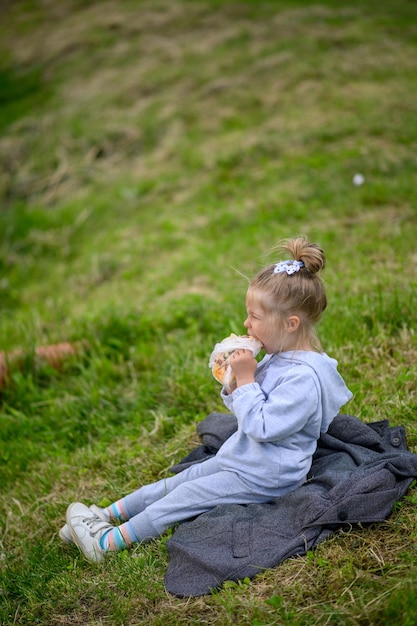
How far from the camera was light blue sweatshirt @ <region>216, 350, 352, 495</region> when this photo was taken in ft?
9.36

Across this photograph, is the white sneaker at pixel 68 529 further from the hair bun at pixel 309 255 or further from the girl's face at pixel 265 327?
the hair bun at pixel 309 255

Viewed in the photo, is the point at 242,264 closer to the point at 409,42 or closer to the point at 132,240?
the point at 132,240

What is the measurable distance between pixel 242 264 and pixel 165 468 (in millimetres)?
2713

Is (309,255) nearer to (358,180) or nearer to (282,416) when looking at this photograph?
(282,416)

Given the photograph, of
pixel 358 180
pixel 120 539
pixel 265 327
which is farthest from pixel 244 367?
pixel 358 180

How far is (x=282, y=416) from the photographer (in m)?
2.85

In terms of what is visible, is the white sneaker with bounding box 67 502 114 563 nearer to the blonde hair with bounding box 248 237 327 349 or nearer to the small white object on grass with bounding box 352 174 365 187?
the blonde hair with bounding box 248 237 327 349

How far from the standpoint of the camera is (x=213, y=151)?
896 cm

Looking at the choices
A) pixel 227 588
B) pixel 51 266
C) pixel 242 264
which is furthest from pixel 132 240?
pixel 227 588

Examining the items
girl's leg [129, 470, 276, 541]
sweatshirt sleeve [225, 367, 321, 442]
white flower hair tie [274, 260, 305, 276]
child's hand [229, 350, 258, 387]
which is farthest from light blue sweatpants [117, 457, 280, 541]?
white flower hair tie [274, 260, 305, 276]

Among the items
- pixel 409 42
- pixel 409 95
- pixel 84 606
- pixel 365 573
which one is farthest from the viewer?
pixel 409 42

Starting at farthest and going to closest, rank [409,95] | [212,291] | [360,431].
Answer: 1. [409,95]
2. [212,291]
3. [360,431]

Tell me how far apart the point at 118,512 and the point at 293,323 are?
4.45ft

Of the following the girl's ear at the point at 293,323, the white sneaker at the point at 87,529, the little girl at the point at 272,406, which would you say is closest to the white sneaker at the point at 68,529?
the white sneaker at the point at 87,529
